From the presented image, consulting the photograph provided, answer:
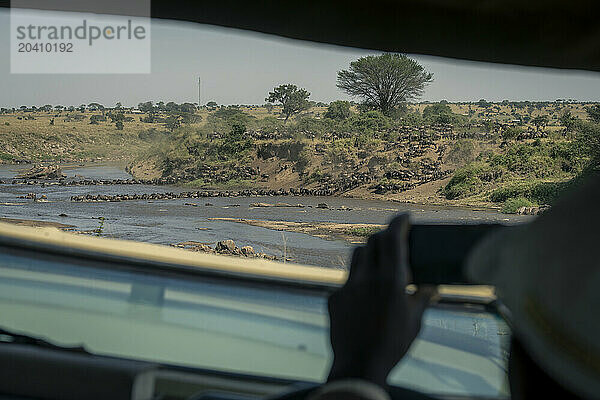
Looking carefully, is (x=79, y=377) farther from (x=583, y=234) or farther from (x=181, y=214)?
(x=181, y=214)

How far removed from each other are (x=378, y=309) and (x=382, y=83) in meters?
23.0

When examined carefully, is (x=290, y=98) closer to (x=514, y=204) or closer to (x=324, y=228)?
(x=324, y=228)

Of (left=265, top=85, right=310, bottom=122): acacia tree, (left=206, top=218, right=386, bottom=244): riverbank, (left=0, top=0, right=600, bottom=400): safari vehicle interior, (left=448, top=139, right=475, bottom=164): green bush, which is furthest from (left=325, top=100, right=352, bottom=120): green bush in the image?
(left=0, top=0, right=600, bottom=400): safari vehicle interior

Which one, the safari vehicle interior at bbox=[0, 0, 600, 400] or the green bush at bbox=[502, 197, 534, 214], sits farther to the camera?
the green bush at bbox=[502, 197, 534, 214]

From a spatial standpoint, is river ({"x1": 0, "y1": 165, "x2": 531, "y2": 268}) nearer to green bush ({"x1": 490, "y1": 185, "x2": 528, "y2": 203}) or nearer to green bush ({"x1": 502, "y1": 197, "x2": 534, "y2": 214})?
green bush ({"x1": 502, "y1": 197, "x2": 534, "y2": 214})

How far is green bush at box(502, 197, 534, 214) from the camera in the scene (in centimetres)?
1597

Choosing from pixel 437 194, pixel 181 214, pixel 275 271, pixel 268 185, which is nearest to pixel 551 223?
pixel 275 271

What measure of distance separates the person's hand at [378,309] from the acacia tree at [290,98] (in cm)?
2418

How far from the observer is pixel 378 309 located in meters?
0.32

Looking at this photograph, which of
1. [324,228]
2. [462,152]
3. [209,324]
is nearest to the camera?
[209,324]

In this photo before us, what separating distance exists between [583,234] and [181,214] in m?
17.3

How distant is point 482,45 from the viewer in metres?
0.61

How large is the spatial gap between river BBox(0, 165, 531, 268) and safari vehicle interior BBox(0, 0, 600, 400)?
11031 millimetres

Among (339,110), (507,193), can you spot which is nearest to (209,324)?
(507,193)
